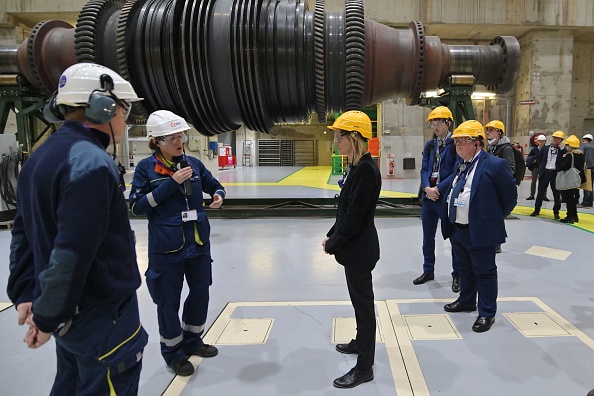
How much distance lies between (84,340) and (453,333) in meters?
2.48

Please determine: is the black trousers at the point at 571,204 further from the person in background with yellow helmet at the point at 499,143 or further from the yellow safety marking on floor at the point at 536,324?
the yellow safety marking on floor at the point at 536,324

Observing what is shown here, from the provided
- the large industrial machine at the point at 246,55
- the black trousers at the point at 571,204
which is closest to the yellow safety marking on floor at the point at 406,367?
the large industrial machine at the point at 246,55

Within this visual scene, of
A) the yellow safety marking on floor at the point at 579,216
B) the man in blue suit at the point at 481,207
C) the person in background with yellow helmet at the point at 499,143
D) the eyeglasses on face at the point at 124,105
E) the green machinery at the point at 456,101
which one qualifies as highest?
the green machinery at the point at 456,101

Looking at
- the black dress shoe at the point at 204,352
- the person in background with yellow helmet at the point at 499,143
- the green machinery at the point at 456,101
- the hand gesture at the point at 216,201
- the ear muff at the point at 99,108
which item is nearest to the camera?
the ear muff at the point at 99,108

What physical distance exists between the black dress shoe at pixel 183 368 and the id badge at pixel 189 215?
0.87 meters

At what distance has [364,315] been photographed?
7.67 ft

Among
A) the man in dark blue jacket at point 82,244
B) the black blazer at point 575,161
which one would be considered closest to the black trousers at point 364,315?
the man in dark blue jacket at point 82,244

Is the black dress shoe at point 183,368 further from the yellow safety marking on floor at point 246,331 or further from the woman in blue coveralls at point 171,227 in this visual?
the yellow safety marking on floor at point 246,331

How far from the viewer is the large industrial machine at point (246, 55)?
2.67m

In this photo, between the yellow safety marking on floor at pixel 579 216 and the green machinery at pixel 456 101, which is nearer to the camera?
the green machinery at pixel 456 101

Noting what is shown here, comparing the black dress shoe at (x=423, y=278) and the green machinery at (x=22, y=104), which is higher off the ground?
the green machinery at (x=22, y=104)

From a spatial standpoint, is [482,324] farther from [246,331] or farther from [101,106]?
[101,106]

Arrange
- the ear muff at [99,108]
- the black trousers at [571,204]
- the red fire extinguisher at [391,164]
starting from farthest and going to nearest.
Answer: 1. the red fire extinguisher at [391,164]
2. the black trousers at [571,204]
3. the ear muff at [99,108]

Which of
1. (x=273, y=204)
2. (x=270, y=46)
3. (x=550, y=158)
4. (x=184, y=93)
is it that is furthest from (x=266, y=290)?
(x=550, y=158)
